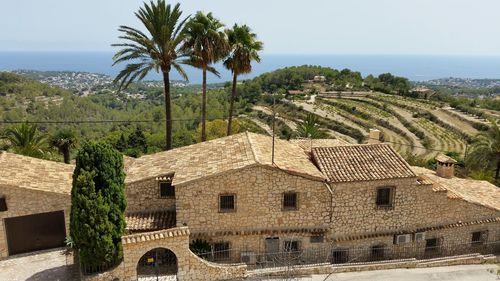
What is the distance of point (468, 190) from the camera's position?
24016 mm

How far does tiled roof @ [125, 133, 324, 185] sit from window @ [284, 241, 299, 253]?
11.6 feet

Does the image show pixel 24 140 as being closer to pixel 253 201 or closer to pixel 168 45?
pixel 168 45

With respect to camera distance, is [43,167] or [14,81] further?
[14,81]

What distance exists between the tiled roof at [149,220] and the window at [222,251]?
235 centimetres

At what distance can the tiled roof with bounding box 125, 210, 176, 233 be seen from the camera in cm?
1894

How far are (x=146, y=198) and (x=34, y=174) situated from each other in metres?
5.86

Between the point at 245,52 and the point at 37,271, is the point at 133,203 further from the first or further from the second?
the point at 245,52

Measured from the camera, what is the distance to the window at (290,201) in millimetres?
19344

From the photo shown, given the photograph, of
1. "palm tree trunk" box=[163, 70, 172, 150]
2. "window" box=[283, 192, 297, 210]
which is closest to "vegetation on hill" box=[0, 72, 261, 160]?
"palm tree trunk" box=[163, 70, 172, 150]

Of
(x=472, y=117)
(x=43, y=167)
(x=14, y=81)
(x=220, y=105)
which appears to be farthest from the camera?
(x=14, y=81)

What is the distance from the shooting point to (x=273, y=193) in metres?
19.1

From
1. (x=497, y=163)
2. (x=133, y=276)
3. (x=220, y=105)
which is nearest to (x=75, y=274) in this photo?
(x=133, y=276)

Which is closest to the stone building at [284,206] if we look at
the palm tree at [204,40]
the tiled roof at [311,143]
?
the tiled roof at [311,143]

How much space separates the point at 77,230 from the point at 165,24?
14360mm
